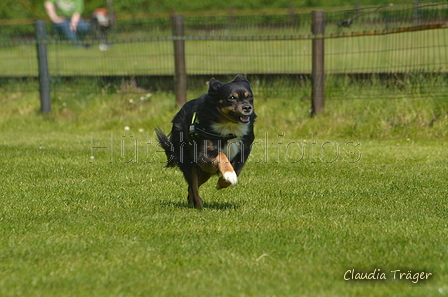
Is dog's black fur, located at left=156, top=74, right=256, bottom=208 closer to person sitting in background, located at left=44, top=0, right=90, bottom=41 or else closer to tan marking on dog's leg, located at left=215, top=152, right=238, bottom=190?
tan marking on dog's leg, located at left=215, top=152, right=238, bottom=190

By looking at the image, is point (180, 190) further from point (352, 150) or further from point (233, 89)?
point (352, 150)

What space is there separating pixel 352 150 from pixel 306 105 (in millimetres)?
2575

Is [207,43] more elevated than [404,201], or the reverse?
[207,43]

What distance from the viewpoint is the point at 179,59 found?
12438 mm

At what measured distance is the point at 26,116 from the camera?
541 inches

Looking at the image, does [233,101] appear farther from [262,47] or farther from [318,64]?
[262,47]

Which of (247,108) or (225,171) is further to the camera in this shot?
(247,108)

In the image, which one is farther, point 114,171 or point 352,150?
point 352,150

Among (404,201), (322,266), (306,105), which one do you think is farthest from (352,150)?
(322,266)

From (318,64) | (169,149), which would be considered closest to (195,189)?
(169,149)

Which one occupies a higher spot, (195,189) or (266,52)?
(266,52)

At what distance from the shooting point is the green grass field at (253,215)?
3.67 meters

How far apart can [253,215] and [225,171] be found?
437mm

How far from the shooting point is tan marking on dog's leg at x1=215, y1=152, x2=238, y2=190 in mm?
5401
